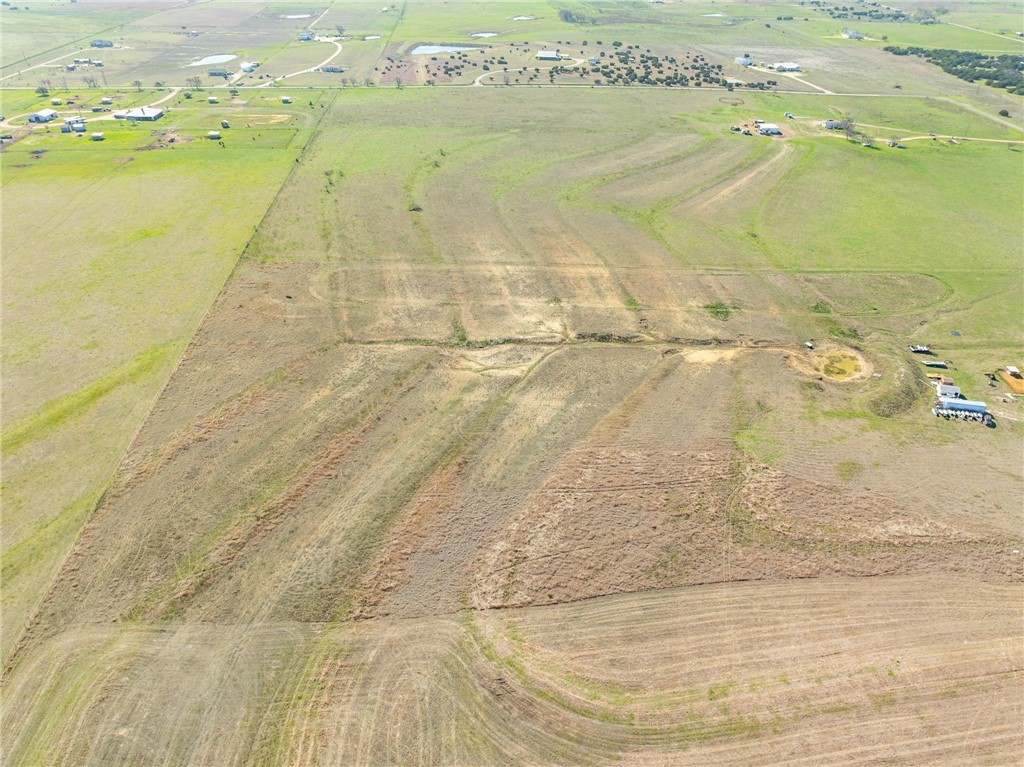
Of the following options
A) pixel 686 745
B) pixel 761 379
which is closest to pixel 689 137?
pixel 761 379

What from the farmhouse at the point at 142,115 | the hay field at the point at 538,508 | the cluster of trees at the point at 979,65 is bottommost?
the hay field at the point at 538,508

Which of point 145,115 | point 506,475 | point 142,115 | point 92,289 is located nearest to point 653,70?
point 145,115

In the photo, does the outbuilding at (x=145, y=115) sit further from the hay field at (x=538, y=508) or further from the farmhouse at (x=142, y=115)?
the hay field at (x=538, y=508)

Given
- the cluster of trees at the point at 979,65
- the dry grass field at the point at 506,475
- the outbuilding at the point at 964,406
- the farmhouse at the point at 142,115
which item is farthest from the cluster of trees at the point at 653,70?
the outbuilding at the point at 964,406

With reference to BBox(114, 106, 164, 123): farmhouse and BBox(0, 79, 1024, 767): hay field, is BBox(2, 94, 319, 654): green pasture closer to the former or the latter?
BBox(0, 79, 1024, 767): hay field

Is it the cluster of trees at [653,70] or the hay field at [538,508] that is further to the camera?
the cluster of trees at [653,70]

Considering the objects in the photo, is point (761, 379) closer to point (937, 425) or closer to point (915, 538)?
point (937, 425)
